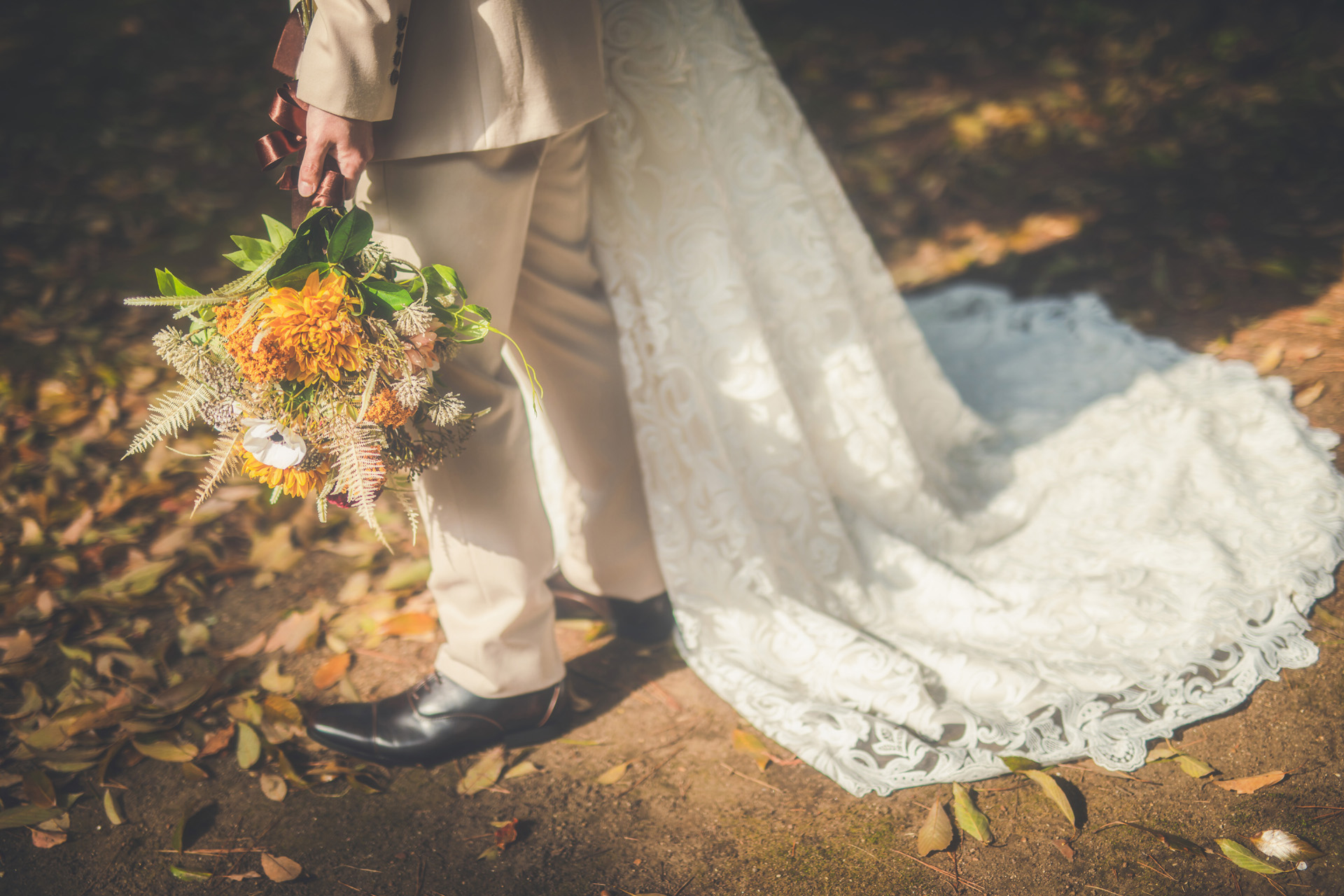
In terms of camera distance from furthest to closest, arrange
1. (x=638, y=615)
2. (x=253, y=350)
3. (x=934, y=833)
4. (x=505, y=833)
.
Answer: (x=638, y=615)
(x=505, y=833)
(x=934, y=833)
(x=253, y=350)

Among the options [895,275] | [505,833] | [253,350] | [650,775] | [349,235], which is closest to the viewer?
[253,350]

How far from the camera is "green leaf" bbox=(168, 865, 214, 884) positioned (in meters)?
1.57

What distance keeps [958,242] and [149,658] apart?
11.1ft

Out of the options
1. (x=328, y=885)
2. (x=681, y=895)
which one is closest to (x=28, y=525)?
(x=328, y=885)

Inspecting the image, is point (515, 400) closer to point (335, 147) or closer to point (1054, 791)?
point (335, 147)

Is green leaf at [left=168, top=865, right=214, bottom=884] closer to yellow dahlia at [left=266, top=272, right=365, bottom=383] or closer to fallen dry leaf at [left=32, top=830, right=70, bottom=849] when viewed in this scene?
fallen dry leaf at [left=32, top=830, right=70, bottom=849]

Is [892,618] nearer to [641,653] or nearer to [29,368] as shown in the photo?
[641,653]

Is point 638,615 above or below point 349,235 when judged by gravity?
below

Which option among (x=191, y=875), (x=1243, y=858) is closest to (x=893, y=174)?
(x=1243, y=858)

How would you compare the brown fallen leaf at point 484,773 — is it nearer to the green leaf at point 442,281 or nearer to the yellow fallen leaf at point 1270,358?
the green leaf at point 442,281

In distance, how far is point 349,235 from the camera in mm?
1203

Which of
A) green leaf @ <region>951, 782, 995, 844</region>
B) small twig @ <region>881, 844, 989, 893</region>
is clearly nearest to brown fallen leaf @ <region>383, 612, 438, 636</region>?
small twig @ <region>881, 844, 989, 893</region>

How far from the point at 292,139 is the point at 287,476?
0.55 metres

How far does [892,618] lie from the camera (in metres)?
1.94
